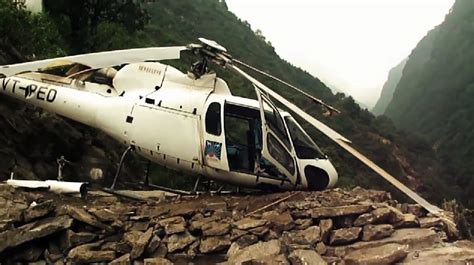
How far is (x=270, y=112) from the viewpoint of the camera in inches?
337

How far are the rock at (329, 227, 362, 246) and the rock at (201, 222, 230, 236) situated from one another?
1.38 m

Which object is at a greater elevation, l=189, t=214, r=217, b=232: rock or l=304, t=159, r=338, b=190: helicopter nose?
l=304, t=159, r=338, b=190: helicopter nose

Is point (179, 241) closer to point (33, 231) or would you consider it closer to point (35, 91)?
point (33, 231)

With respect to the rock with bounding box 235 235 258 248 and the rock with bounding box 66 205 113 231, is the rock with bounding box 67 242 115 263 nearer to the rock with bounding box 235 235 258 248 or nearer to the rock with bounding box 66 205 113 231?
the rock with bounding box 66 205 113 231

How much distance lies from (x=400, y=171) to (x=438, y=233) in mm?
48003

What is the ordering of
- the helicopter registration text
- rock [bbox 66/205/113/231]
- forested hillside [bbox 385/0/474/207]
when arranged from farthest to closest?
1. forested hillside [bbox 385/0/474/207]
2. the helicopter registration text
3. rock [bbox 66/205/113/231]

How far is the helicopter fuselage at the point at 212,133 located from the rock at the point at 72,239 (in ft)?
7.05

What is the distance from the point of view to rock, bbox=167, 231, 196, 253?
22.4ft

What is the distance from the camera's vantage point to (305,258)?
6.05 metres

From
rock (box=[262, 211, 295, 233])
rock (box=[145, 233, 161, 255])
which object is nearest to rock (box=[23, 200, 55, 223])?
rock (box=[145, 233, 161, 255])

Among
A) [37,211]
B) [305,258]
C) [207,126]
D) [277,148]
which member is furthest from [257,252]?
[37,211]

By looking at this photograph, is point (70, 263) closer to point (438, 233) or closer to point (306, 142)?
point (306, 142)

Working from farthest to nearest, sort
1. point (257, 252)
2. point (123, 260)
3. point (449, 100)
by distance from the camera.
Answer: point (449, 100) < point (123, 260) < point (257, 252)

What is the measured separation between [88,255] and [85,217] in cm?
70
